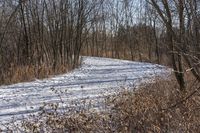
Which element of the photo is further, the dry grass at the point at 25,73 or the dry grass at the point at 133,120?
the dry grass at the point at 25,73

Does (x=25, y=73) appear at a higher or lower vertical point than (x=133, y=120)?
higher

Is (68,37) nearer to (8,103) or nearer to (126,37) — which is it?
(8,103)

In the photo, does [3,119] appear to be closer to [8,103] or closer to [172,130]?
[8,103]

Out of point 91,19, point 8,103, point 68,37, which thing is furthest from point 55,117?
point 91,19

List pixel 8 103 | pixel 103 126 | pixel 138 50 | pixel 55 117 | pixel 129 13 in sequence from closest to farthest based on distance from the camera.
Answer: pixel 103 126, pixel 55 117, pixel 8 103, pixel 138 50, pixel 129 13

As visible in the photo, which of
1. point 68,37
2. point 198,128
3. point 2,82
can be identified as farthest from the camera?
point 68,37

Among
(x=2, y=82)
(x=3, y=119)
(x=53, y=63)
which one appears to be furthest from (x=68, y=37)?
(x=3, y=119)

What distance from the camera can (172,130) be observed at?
5.72 metres

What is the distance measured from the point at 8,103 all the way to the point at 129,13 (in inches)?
1263

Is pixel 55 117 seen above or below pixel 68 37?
below

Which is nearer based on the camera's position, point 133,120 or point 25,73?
point 133,120

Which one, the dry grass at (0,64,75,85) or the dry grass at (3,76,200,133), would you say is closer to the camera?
the dry grass at (3,76,200,133)

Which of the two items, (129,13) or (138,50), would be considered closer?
(138,50)

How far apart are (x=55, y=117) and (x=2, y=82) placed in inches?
304
